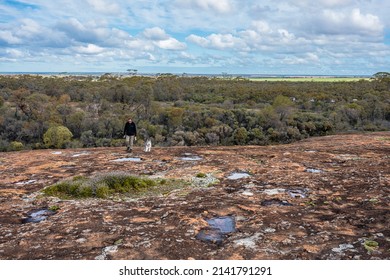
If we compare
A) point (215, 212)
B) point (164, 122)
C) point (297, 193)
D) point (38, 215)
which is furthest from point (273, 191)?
point (164, 122)

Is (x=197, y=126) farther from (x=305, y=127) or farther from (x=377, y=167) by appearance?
(x=377, y=167)

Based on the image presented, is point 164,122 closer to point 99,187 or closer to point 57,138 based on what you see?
point 57,138

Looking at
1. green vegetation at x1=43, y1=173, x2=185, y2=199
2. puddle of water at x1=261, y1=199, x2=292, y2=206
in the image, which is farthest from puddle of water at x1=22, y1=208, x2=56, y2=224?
puddle of water at x1=261, y1=199, x2=292, y2=206

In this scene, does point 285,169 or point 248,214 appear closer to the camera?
point 248,214

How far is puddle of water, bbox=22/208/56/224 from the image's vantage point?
23.1 feet

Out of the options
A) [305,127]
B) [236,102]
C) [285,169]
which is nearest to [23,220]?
[285,169]

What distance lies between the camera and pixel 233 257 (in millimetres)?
5219

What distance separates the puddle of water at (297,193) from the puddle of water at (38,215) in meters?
5.35

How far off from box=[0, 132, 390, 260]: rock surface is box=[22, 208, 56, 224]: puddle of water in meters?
0.13

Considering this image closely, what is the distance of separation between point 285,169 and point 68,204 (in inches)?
251

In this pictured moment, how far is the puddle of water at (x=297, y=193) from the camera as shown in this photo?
324 inches

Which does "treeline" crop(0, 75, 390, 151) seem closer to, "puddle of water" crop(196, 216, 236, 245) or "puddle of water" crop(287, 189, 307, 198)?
"puddle of water" crop(287, 189, 307, 198)

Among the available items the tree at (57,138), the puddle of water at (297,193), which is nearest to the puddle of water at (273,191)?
the puddle of water at (297,193)

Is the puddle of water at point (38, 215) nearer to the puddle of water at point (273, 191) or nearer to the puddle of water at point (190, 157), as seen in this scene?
the puddle of water at point (273, 191)
